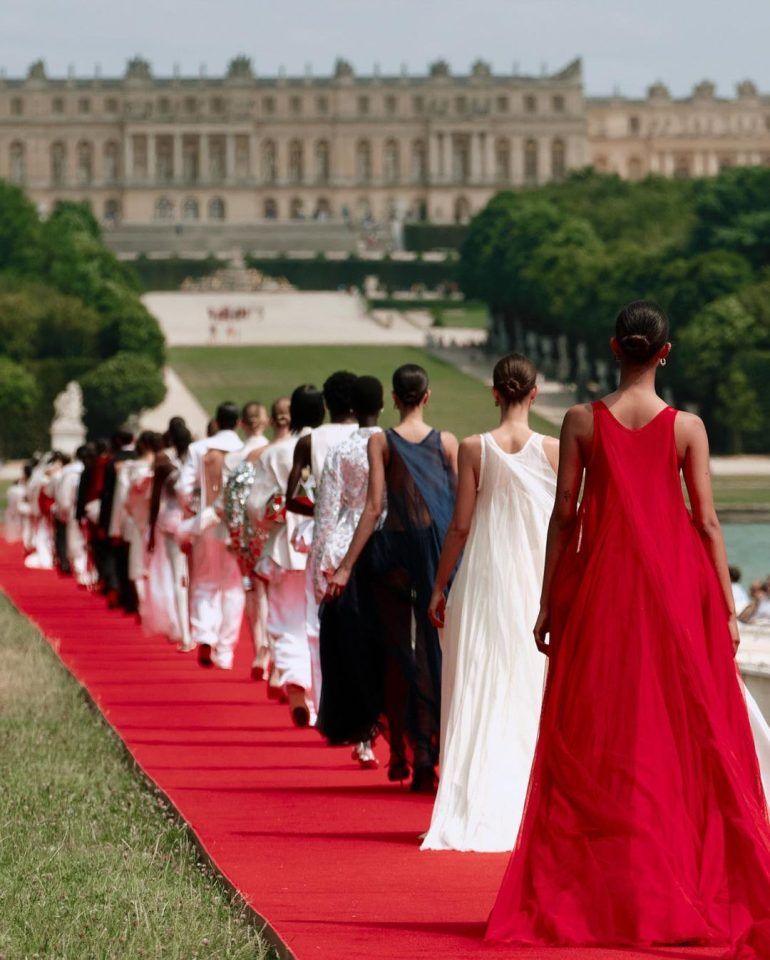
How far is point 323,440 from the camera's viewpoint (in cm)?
834

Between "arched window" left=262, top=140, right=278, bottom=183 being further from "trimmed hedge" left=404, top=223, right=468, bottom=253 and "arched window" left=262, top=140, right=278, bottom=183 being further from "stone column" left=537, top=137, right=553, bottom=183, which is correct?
"stone column" left=537, top=137, right=553, bottom=183

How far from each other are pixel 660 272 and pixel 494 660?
43.5 m

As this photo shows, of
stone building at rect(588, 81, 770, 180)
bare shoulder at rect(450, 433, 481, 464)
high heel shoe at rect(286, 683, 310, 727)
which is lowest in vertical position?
high heel shoe at rect(286, 683, 310, 727)

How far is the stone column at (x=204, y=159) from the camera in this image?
112125 mm

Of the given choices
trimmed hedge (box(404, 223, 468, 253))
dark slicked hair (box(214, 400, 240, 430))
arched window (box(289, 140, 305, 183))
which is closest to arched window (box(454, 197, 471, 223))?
arched window (box(289, 140, 305, 183))

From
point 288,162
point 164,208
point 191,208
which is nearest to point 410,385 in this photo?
point 164,208

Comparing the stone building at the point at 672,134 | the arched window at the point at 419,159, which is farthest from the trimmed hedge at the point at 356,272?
the stone building at the point at 672,134

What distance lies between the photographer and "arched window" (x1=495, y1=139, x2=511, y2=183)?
11594cm

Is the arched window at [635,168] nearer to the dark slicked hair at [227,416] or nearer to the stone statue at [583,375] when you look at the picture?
the stone statue at [583,375]

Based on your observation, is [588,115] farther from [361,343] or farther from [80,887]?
[80,887]

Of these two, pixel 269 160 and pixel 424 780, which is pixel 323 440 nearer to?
pixel 424 780

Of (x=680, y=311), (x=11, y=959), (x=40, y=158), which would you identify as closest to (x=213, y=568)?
(x=11, y=959)

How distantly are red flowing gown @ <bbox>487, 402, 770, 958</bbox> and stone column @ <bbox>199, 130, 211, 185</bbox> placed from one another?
108 metres

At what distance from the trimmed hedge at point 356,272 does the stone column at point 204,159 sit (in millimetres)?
21327
